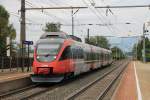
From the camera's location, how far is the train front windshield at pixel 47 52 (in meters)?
26.4

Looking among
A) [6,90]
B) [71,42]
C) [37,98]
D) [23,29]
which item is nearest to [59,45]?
[71,42]

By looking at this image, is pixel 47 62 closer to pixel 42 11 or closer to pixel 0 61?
pixel 42 11

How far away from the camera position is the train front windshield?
2644 cm

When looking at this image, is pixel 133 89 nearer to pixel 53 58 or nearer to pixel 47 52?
pixel 53 58

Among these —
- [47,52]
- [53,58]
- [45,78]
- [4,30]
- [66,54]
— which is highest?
[4,30]

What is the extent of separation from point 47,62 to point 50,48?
100 centimetres

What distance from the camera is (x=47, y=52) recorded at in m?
26.6

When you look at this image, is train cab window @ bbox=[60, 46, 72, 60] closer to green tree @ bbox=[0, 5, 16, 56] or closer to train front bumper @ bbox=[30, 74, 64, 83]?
train front bumper @ bbox=[30, 74, 64, 83]

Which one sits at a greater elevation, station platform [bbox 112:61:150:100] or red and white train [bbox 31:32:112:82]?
red and white train [bbox 31:32:112:82]

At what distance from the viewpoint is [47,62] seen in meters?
26.3

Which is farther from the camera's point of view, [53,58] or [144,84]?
[144,84]

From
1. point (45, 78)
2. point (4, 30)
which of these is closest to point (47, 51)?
point (45, 78)

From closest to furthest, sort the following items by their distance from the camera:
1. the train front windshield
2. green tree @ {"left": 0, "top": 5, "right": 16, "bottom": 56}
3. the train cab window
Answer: the train front windshield
the train cab window
green tree @ {"left": 0, "top": 5, "right": 16, "bottom": 56}

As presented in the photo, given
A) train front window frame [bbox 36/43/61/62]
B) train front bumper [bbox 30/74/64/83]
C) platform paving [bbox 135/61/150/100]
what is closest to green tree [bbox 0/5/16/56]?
platform paving [bbox 135/61/150/100]
